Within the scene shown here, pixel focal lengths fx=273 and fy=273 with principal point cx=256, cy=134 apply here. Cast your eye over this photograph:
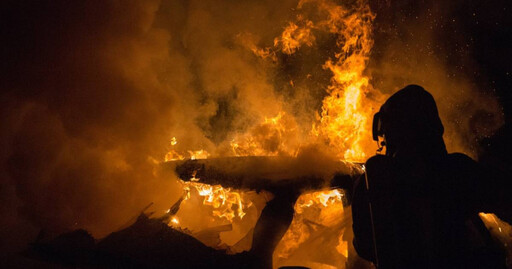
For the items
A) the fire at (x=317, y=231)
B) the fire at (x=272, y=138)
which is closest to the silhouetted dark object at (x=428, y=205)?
the fire at (x=317, y=231)

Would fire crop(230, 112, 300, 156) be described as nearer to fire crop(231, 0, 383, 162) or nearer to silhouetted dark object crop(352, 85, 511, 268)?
fire crop(231, 0, 383, 162)

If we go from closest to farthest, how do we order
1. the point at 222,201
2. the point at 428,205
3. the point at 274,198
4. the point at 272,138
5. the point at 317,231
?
the point at 428,205, the point at 274,198, the point at 317,231, the point at 222,201, the point at 272,138

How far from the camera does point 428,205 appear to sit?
274cm

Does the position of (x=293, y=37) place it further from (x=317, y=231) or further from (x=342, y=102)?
(x=317, y=231)

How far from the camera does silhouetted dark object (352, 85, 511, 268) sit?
268cm

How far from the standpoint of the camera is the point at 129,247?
13.0 ft

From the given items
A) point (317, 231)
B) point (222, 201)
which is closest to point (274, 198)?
point (317, 231)

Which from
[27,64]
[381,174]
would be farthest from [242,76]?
[381,174]

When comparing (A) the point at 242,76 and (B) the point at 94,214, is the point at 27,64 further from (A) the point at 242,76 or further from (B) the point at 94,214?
(A) the point at 242,76

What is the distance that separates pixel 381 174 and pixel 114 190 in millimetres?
5349

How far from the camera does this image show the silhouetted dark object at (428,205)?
2676 mm

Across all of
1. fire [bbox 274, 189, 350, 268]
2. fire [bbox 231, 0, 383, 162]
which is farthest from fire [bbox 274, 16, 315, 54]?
fire [bbox 274, 189, 350, 268]

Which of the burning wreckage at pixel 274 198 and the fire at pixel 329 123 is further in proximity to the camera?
the fire at pixel 329 123

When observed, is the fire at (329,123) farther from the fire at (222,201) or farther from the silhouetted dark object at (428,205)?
the silhouetted dark object at (428,205)
